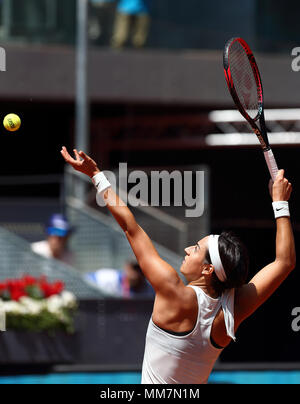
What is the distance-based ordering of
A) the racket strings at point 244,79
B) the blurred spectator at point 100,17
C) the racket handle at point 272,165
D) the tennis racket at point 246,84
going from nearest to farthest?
the racket handle at point 272,165 → the tennis racket at point 246,84 → the racket strings at point 244,79 → the blurred spectator at point 100,17

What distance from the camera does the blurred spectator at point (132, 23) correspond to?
12117mm

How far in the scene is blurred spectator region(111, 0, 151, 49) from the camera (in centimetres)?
1212

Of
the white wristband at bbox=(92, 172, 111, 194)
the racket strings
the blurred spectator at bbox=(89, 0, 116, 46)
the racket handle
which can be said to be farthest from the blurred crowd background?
the white wristband at bbox=(92, 172, 111, 194)

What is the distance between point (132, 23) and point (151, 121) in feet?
5.94

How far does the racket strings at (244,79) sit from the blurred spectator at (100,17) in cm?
809

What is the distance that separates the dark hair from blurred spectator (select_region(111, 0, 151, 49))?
30.5 feet

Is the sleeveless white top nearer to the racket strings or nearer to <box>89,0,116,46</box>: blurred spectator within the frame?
the racket strings

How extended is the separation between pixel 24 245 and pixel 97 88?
172 inches

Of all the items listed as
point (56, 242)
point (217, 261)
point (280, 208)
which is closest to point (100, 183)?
point (217, 261)

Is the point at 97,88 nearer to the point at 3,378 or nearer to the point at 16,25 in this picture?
the point at 16,25

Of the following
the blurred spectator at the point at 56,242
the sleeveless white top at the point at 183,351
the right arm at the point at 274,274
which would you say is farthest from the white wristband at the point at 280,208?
the blurred spectator at the point at 56,242

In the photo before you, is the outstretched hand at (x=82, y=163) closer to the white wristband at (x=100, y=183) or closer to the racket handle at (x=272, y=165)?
the white wristband at (x=100, y=183)

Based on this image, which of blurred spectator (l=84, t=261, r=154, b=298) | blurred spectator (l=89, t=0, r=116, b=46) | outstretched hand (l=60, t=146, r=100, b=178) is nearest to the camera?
outstretched hand (l=60, t=146, r=100, b=178)

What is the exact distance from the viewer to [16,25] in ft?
39.2
